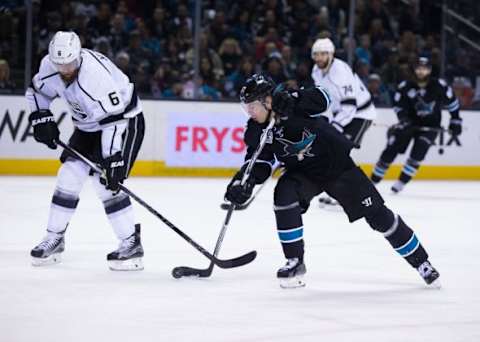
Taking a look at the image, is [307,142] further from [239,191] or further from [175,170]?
[175,170]

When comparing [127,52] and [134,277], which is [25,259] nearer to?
[134,277]

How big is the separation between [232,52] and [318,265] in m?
5.60

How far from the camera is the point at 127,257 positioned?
16.9 ft

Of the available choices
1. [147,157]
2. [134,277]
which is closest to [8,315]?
[134,277]

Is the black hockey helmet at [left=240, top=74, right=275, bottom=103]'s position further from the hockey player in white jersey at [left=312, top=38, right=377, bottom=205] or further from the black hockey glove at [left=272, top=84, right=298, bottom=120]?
the hockey player in white jersey at [left=312, top=38, right=377, bottom=205]

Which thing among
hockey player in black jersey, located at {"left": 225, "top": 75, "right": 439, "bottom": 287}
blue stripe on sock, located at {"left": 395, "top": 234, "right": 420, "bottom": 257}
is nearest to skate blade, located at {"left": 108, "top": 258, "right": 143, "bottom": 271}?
hockey player in black jersey, located at {"left": 225, "top": 75, "right": 439, "bottom": 287}

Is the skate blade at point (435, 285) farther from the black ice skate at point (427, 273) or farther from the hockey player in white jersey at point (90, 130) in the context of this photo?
the hockey player in white jersey at point (90, 130)

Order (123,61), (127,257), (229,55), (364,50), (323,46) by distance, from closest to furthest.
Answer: (127,257) → (323,46) → (123,61) → (229,55) → (364,50)

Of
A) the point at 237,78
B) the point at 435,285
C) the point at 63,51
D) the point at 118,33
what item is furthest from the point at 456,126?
the point at 63,51

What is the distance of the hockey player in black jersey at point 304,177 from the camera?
4.62 metres

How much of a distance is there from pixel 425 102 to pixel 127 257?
16.5 feet

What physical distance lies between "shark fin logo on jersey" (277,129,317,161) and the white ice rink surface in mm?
572

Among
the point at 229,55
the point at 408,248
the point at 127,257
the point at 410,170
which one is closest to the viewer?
the point at 408,248

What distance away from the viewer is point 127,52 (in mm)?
10422
